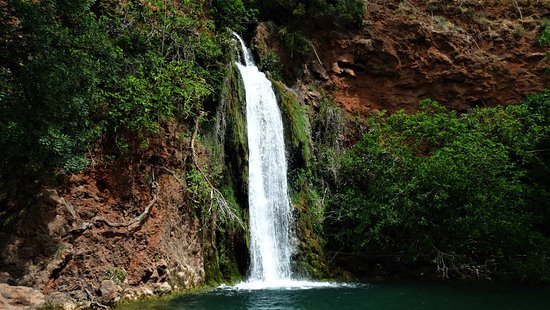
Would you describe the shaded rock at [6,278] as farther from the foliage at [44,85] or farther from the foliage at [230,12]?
the foliage at [230,12]

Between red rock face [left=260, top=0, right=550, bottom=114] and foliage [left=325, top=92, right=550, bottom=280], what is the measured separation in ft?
13.1

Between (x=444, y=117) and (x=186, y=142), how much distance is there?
11381 millimetres

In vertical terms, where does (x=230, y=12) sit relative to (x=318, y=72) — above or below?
above

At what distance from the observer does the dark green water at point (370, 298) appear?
10.3m

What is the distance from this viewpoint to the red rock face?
23.5 m

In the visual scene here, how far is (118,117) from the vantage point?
443 inches

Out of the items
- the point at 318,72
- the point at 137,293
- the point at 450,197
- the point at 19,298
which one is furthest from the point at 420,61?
the point at 19,298

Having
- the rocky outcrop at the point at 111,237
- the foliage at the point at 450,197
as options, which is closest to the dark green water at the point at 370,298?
the rocky outcrop at the point at 111,237

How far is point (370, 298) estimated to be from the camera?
12289 millimetres

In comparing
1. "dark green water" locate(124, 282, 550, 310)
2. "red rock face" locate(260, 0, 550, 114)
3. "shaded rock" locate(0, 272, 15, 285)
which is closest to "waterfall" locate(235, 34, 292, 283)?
"dark green water" locate(124, 282, 550, 310)

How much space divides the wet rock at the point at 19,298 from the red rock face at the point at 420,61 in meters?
18.0

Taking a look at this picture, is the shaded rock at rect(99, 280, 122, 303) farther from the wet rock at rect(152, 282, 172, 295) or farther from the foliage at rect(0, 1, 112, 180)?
the foliage at rect(0, 1, 112, 180)

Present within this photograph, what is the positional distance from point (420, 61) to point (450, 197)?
9407 millimetres

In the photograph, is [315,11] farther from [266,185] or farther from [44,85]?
[44,85]
